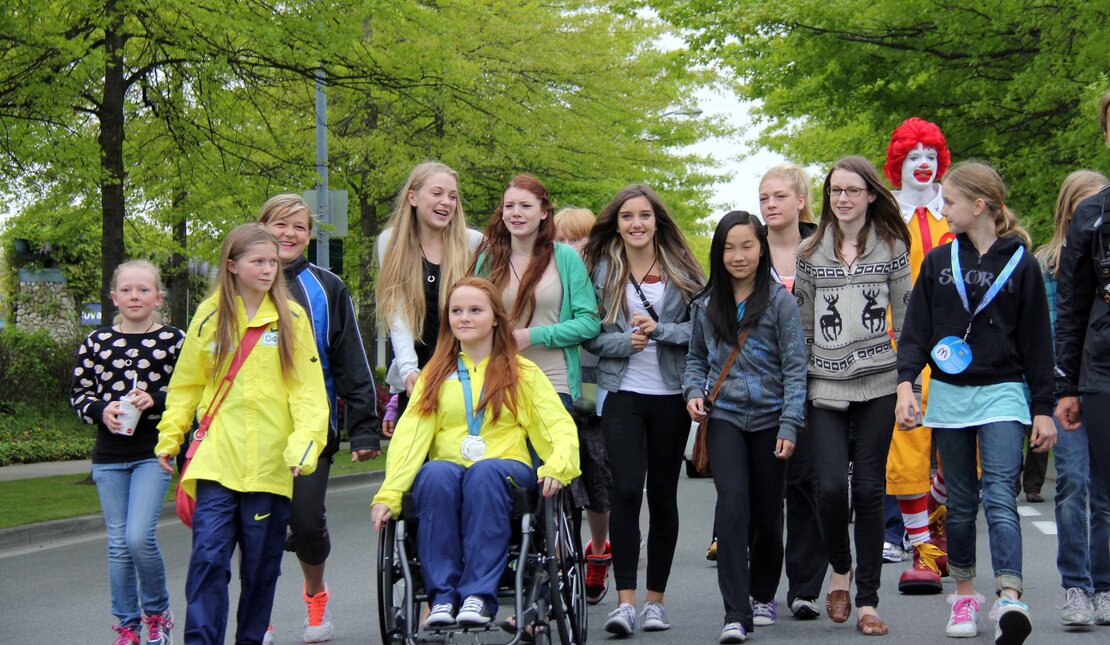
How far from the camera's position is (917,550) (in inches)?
325

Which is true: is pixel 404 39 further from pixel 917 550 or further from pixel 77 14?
pixel 917 550

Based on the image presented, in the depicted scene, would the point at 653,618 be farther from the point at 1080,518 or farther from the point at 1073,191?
the point at 1073,191

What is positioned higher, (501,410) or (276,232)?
(276,232)

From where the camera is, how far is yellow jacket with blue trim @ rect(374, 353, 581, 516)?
605 cm

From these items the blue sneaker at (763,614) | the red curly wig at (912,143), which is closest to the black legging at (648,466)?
the blue sneaker at (763,614)

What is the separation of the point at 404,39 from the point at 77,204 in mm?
4804

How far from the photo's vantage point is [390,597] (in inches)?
225

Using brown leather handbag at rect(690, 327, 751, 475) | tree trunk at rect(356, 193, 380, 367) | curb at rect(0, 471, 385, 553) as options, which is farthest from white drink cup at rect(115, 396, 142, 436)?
tree trunk at rect(356, 193, 380, 367)

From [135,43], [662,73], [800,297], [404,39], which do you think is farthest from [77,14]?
[662,73]

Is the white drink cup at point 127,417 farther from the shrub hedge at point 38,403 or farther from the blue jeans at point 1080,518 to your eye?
the shrub hedge at point 38,403

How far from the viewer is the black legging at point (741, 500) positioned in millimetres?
6699

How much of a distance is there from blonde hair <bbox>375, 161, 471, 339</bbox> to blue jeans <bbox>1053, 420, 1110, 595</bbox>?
2.88 metres

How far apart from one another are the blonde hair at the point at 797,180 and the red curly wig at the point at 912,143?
50 centimetres

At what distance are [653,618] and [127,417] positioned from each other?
251cm
